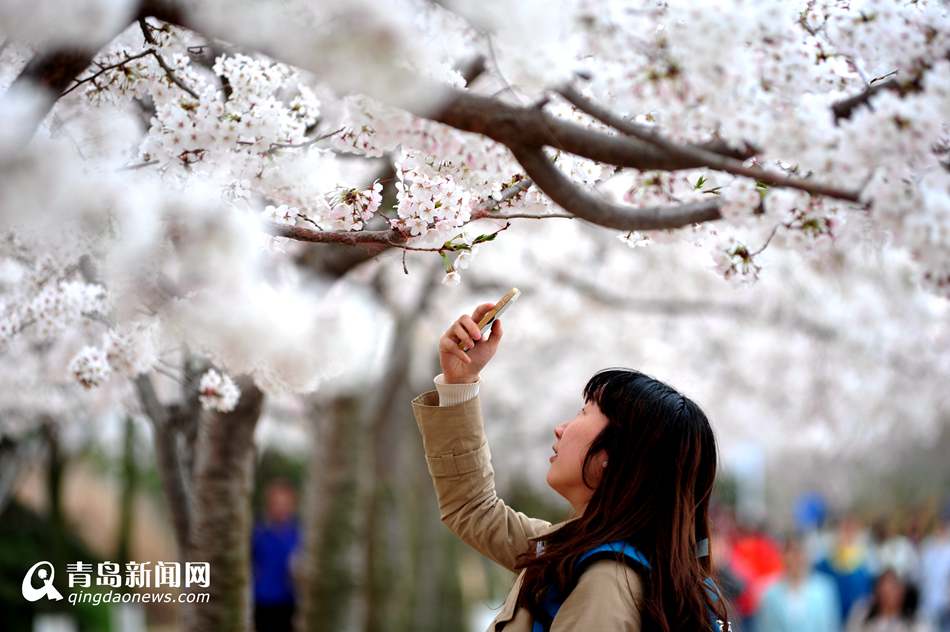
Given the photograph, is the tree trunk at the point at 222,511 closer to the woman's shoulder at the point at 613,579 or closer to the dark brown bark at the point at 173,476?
the dark brown bark at the point at 173,476

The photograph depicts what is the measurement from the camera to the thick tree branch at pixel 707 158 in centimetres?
215

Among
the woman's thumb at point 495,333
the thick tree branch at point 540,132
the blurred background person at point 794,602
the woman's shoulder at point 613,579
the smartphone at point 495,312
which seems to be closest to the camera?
the thick tree branch at point 540,132

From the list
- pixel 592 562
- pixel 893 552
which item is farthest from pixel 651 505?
pixel 893 552

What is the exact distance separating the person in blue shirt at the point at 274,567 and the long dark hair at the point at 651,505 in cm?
613

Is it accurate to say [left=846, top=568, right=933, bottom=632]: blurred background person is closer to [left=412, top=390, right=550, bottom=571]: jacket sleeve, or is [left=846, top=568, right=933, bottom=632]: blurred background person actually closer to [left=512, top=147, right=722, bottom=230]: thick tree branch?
[left=412, top=390, right=550, bottom=571]: jacket sleeve

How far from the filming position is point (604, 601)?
91.8 inches

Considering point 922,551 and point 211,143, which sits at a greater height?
point 211,143

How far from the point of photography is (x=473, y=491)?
291cm

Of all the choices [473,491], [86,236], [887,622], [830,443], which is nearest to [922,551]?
[887,622]

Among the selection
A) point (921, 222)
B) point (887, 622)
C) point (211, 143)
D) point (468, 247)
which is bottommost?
point (887, 622)

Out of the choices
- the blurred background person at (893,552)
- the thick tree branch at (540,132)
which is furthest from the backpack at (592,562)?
the blurred background person at (893,552)

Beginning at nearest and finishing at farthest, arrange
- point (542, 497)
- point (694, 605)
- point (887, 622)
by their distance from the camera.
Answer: point (694, 605) < point (887, 622) < point (542, 497)

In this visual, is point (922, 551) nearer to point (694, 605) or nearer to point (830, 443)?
point (830, 443)

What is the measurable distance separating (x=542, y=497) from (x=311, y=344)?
2140 centimetres
